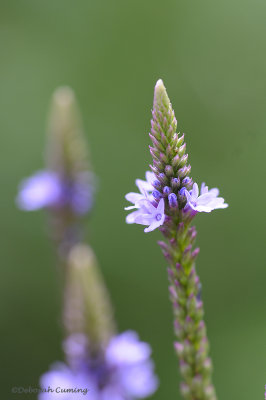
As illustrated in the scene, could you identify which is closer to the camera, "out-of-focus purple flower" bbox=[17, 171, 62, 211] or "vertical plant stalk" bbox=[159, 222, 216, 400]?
"vertical plant stalk" bbox=[159, 222, 216, 400]

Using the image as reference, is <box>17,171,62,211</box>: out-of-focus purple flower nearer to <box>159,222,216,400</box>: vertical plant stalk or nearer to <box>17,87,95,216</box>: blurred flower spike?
<box>17,87,95,216</box>: blurred flower spike

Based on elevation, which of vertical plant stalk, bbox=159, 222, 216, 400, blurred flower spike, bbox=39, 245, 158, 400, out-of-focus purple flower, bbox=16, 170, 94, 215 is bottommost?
vertical plant stalk, bbox=159, 222, 216, 400

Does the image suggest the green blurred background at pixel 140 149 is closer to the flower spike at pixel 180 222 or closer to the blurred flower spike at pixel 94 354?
the blurred flower spike at pixel 94 354

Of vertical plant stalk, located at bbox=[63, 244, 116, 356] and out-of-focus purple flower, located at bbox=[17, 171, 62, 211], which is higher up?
out-of-focus purple flower, located at bbox=[17, 171, 62, 211]

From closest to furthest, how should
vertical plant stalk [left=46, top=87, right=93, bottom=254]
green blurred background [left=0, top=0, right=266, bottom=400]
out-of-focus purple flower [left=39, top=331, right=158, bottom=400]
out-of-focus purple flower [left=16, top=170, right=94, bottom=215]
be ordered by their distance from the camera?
out-of-focus purple flower [left=39, top=331, right=158, bottom=400] → vertical plant stalk [left=46, top=87, right=93, bottom=254] → out-of-focus purple flower [left=16, top=170, right=94, bottom=215] → green blurred background [left=0, top=0, right=266, bottom=400]

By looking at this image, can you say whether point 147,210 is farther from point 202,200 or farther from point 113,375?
point 113,375

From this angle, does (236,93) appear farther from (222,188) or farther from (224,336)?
(224,336)

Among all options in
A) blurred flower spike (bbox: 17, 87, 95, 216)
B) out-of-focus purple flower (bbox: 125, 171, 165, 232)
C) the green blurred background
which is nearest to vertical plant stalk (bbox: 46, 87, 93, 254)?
blurred flower spike (bbox: 17, 87, 95, 216)

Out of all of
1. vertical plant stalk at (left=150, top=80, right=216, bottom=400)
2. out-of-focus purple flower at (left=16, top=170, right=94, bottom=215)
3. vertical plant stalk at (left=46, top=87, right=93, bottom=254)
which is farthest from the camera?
out-of-focus purple flower at (left=16, top=170, right=94, bottom=215)
